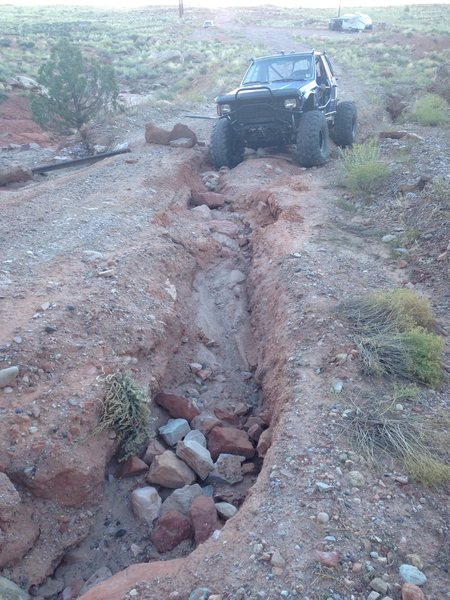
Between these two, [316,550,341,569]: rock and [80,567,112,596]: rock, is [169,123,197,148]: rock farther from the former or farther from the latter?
[316,550,341,569]: rock

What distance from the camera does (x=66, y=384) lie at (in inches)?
205

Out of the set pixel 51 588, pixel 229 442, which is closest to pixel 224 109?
pixel 229 442

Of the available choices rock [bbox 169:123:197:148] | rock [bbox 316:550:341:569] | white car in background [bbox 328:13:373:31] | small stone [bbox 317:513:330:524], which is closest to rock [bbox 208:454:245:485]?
small stone [bbox 317:513:330:524]

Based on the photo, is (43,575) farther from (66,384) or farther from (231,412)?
(231,412)

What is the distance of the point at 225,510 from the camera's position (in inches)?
Result: 189

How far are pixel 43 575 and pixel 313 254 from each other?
471cm

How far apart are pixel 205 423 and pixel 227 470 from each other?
690 millimetres

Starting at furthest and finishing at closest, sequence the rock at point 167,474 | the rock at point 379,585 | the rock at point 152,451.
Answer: the rock at point 152,451 → the rock at point 167,474 → the rock at point 379,585

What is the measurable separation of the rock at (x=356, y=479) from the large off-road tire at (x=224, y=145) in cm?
830

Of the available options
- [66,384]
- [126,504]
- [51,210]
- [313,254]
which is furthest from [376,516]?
[51,210]

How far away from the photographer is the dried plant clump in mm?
5238

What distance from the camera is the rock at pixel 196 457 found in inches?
212

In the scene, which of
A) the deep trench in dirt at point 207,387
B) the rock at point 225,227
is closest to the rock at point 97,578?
the deep trench in dirt at point 207,387

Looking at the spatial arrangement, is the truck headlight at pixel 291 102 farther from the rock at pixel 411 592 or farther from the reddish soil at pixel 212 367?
the rock at pixel 411 592
